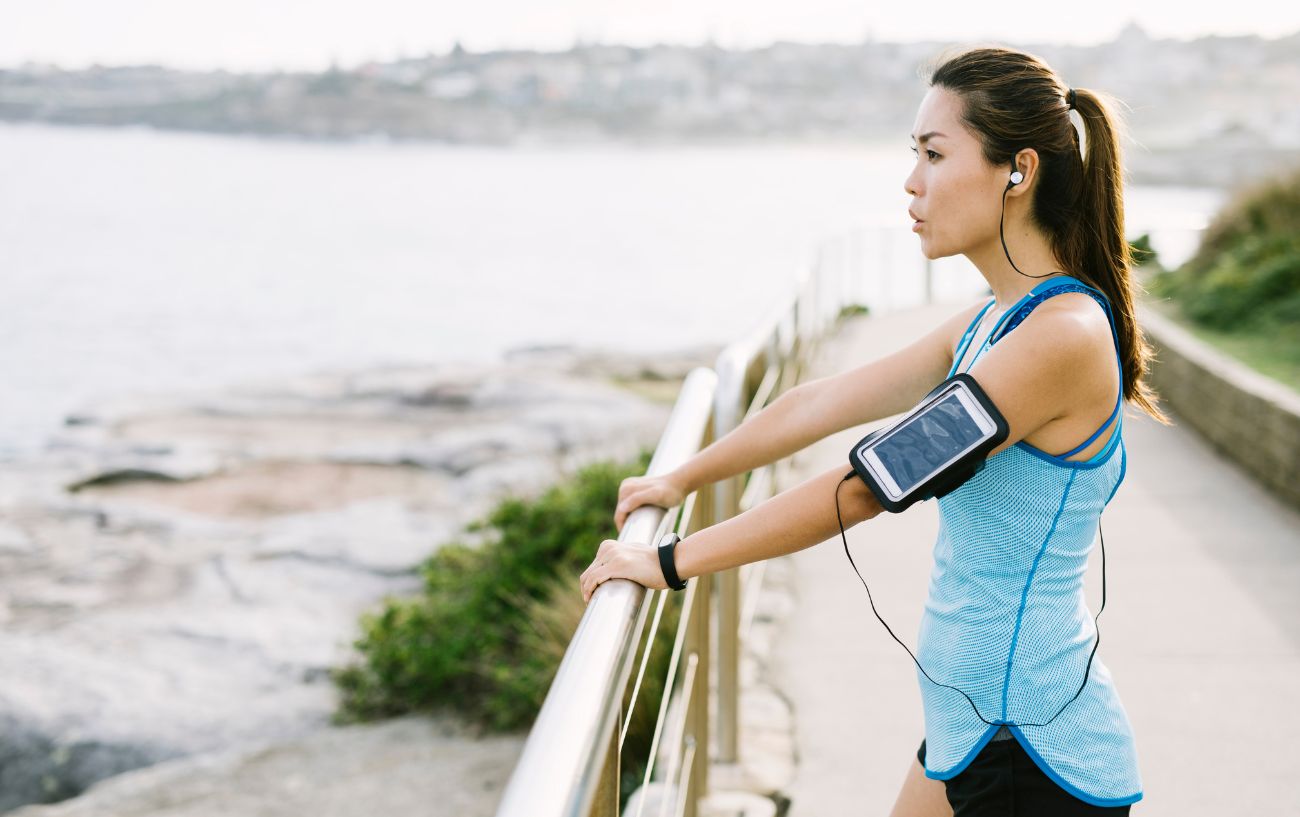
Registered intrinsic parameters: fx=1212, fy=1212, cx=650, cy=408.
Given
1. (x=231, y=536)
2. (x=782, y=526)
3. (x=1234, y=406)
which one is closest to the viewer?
(x=782, y=526)

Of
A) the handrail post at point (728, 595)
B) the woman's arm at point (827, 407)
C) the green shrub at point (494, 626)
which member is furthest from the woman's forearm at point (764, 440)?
the green shrub at point (494, 626)

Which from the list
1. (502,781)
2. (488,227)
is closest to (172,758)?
(502,781)

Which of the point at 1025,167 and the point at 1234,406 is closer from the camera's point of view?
the point at 1025,167

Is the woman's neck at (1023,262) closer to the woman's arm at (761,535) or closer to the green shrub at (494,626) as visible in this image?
the woman's arm at (761,535)

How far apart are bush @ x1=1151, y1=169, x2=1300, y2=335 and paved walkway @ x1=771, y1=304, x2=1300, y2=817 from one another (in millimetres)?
2885

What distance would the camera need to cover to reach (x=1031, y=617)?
152 centimetres

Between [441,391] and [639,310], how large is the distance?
97.0ft

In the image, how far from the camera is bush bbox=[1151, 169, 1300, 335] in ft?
27.4

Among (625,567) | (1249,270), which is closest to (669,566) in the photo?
(625,567)

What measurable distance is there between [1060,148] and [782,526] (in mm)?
606

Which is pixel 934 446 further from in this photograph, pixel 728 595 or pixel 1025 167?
pixel 728 595

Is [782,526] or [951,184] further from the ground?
[951,184]

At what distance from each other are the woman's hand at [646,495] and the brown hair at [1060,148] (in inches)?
25.5

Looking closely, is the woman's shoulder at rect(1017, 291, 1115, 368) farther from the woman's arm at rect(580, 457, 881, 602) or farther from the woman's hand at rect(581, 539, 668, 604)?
the woman's hand at rect(581, 539, 668, 604)
